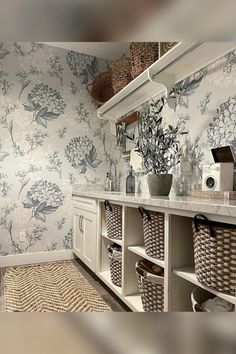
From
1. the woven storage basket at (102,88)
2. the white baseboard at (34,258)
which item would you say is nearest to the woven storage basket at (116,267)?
the white baseboard at (34,258)

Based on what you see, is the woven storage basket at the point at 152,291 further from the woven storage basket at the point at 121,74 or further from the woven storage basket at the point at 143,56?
the woven storage basket at the point at 121,74

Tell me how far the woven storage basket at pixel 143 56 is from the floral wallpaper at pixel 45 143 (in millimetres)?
1299

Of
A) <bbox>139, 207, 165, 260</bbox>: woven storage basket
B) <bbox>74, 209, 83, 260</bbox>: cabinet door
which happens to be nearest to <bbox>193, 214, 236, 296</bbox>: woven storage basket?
<bbox>139, 207, 165, 260</bbox>: woven storage basket

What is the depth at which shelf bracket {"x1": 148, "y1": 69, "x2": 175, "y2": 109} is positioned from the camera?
2.12m

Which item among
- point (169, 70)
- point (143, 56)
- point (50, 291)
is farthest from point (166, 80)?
point (50, 291)

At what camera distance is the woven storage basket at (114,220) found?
207cm

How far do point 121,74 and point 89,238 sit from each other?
1.64 meters

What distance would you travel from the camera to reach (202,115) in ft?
6.40

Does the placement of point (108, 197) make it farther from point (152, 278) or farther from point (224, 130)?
point (224, 130)

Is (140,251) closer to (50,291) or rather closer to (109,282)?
(109,282)
